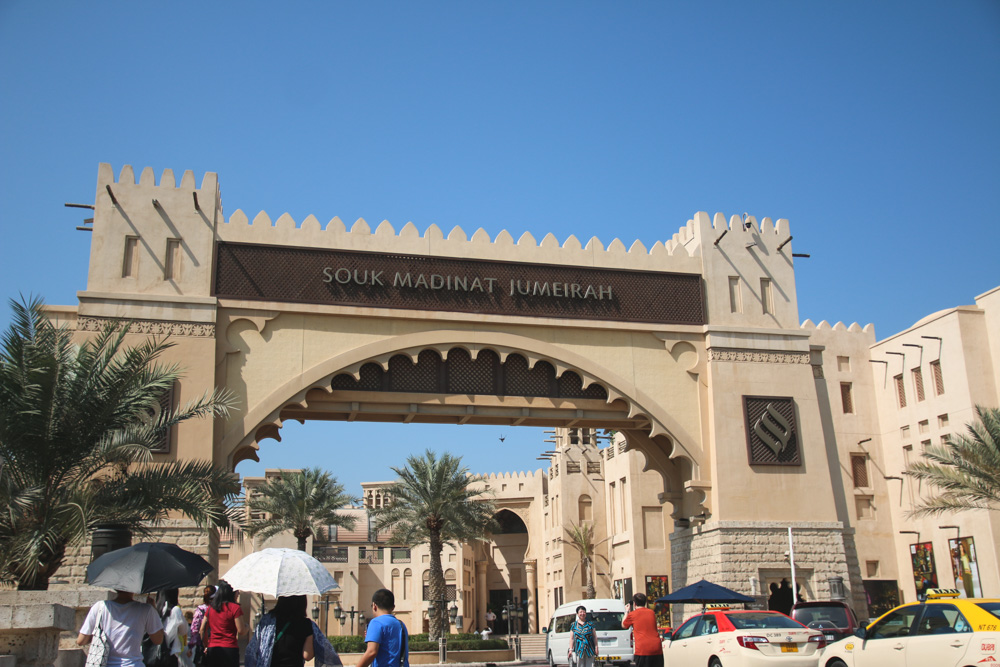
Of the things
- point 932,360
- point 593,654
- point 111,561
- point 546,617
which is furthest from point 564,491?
point 111,561

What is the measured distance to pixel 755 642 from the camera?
39.2 ft

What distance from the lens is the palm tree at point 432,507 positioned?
32.3 metres

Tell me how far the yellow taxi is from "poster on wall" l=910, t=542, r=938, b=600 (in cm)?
1908

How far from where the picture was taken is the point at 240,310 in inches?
735

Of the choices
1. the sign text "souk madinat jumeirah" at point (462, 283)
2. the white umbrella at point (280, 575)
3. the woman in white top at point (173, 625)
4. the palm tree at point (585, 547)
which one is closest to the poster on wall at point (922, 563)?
the sign text "souk madinat jumeirah" at point (462, 283)

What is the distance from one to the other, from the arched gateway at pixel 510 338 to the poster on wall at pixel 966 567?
688cm

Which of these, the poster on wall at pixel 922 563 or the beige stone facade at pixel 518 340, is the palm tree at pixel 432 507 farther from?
the poster on wall at pixel 922 563

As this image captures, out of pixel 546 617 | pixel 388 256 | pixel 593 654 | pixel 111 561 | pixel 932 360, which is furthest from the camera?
pixel 546 617

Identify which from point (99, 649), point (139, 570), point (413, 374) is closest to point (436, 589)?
point (413, 374)

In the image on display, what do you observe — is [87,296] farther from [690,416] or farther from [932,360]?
[932,360]

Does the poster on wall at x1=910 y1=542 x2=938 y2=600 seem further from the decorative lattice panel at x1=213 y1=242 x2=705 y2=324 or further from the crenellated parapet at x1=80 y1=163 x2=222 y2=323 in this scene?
the crenellated parapet at x1=80 y1=163 x2=222 y2=323

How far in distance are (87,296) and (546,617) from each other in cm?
3616

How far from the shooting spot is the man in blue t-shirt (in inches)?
256

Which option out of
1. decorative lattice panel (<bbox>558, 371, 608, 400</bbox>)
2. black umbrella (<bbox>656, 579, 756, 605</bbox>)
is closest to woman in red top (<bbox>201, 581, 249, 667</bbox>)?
black umbrella (<bbox>656, 579, 756, 605</bbox>)
